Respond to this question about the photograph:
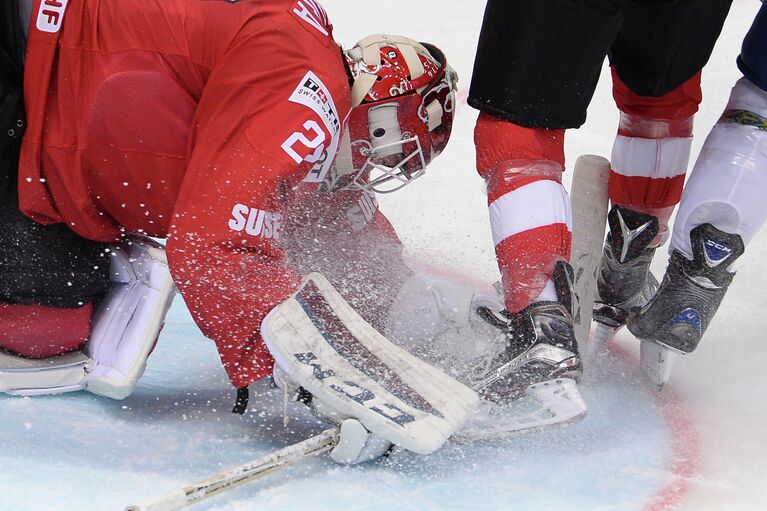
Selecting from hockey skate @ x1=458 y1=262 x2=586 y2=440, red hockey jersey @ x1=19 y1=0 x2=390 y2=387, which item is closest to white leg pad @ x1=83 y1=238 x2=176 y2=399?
red hockey jersey @ x1=19 y1=0 x2=390 y2=387

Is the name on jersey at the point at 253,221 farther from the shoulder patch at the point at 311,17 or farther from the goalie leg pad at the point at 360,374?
the shoulder patch at the point at 311,17

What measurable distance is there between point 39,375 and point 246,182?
0.59 meters

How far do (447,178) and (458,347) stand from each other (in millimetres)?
1480

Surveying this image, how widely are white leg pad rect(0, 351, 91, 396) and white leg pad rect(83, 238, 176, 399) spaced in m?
0.03

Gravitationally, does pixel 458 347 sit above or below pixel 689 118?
below

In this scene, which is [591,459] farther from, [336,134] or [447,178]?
[447,178]

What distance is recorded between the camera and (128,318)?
6.60 ft

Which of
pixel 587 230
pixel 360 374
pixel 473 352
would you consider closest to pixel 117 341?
pixel 360 374

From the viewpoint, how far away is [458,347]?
82.5 inches

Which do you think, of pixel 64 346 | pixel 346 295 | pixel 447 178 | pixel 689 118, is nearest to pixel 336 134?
pixel 346 295

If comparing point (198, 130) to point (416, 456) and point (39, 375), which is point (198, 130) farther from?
point (416, 456)

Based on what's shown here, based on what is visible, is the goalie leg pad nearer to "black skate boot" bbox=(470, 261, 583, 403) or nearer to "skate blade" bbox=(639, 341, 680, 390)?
"black skate boot" bbox=(470, 261, 583, 403)

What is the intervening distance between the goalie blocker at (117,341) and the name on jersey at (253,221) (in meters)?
0.35

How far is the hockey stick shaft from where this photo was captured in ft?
4.63
